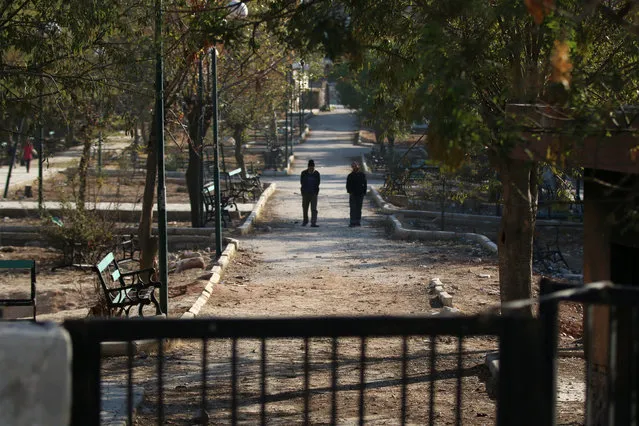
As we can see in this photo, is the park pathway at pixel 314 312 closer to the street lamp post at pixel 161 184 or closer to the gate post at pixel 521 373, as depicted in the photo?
the street lamp post at pixel 161 184

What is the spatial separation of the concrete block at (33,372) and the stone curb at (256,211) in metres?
20.2

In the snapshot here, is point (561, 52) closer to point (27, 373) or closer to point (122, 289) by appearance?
point (27, 373)

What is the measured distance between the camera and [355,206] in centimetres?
2516

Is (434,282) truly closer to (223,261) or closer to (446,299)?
(446,299)

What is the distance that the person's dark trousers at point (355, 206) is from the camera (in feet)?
82.1

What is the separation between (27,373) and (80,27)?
9.21 m

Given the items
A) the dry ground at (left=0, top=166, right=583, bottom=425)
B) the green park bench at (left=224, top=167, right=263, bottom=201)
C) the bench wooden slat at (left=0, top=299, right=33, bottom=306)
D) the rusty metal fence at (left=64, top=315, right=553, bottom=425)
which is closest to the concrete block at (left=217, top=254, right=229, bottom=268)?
the dry ground at (left=0, top=166, right=583, bottom=425)

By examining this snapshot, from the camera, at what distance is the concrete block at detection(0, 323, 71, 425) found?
3.38 meters

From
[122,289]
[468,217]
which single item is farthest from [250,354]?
[468,217]

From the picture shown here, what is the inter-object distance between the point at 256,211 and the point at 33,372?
78.2ft

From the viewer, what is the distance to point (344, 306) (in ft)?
48.6

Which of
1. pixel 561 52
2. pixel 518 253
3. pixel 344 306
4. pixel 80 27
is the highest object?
pixel 80 27

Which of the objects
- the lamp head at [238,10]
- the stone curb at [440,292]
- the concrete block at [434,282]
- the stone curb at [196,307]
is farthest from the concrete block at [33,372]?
the concrete block at [434,282]

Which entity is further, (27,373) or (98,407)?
(98,407)
